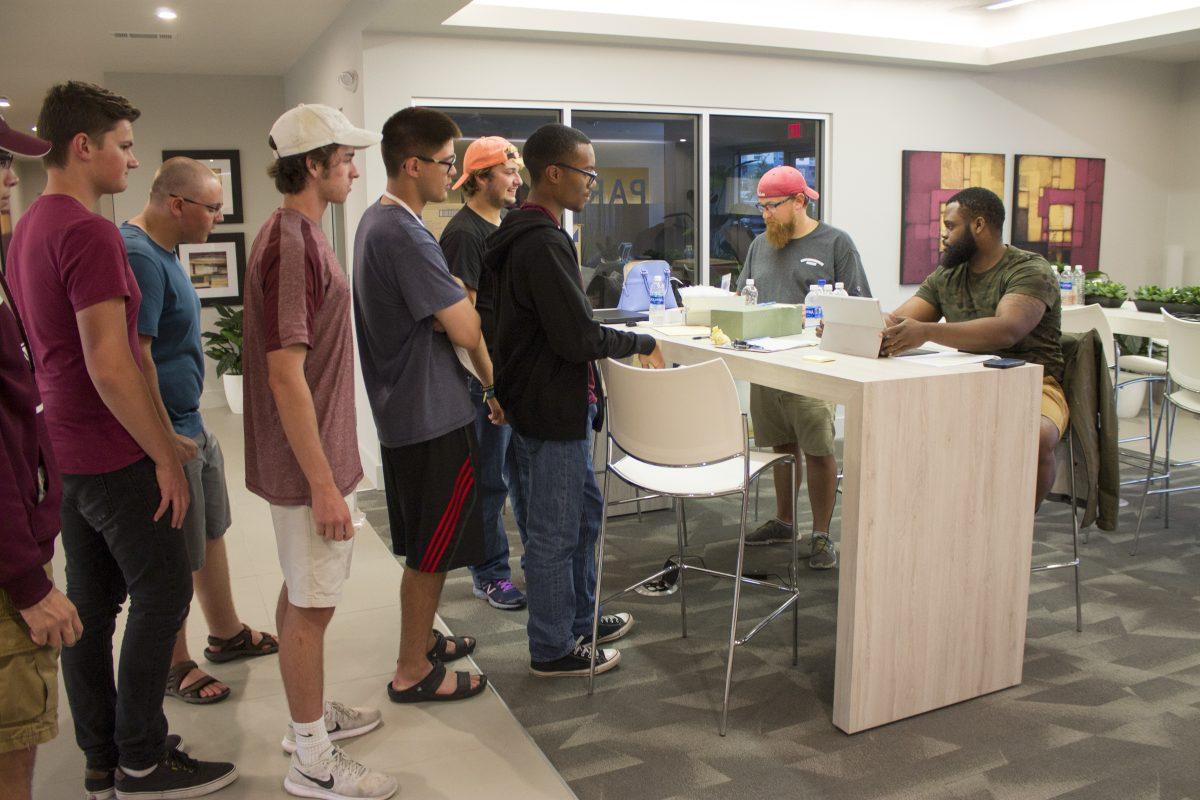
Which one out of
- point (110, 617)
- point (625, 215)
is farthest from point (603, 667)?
point (625, 215)

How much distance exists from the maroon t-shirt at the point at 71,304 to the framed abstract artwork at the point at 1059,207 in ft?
20.6

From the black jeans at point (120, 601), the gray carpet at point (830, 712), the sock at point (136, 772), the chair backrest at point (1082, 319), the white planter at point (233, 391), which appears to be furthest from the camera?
the white planter at point (233, 391)

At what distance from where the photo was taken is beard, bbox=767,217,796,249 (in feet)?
13.6

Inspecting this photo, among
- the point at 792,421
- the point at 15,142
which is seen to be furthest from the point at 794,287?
the point at 15,142

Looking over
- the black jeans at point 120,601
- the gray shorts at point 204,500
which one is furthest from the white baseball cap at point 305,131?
the gray shorts at point 204,500

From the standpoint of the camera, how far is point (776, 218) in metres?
4.11

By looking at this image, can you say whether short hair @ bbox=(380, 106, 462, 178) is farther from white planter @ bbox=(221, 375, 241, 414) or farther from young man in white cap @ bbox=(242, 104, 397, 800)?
white planter @ bbox=(221, 375, 241, 414)

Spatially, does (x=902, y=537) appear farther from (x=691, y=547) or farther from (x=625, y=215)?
(x=625, y=215)

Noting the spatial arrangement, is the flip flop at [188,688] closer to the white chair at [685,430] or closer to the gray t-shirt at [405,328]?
the gray t-shirt at [405,328]

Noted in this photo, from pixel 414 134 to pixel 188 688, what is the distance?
1.74 m

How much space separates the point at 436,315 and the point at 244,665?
1.44 meters

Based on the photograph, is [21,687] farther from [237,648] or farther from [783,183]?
[783,183]

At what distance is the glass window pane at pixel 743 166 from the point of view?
5949 millimetres

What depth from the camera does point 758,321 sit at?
10.4 feet
